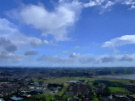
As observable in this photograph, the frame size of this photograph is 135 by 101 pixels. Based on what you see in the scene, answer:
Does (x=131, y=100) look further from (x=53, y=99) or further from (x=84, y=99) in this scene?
(x=53, y=99)

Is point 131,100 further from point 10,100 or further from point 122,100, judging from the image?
point 10,100

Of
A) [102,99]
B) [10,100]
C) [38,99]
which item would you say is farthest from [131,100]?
[10,100]

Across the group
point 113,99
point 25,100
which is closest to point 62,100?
point 25,100

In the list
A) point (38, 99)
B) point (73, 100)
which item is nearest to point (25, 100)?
point (38, 99)

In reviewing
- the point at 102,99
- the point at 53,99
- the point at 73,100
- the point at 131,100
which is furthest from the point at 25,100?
the point at 131,100

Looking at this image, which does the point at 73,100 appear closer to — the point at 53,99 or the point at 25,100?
the point at 53,99

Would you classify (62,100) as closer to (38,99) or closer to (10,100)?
(38,99)
